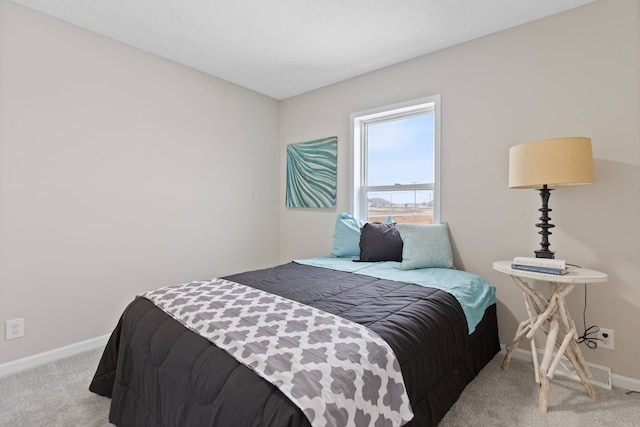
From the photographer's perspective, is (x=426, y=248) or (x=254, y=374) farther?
(x=426, y=248)

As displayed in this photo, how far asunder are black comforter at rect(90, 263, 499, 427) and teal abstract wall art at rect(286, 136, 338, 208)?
1.46 metres

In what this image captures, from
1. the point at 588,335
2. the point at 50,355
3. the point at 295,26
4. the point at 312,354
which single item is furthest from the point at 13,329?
the point at 588,335

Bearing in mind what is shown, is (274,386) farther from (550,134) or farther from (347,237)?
(550,134)

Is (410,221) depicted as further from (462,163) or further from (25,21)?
(25,21)

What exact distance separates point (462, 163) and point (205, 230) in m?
2.45

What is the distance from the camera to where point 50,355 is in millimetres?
2215

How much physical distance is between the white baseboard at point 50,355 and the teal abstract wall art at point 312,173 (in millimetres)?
2231

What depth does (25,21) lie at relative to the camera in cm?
208

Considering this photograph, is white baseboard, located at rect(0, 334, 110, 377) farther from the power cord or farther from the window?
the power cord

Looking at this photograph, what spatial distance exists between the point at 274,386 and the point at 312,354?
0.18m

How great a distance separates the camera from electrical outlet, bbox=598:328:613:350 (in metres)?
1.97

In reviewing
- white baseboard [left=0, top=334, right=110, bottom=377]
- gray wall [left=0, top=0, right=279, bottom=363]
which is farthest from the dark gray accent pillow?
white baseboard [left=0, top=334, right=110, bottom=377]


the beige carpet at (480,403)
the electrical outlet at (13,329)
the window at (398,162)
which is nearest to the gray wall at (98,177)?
the electrical outlet at (13,329)

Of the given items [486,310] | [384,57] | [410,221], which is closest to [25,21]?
[384,57]
